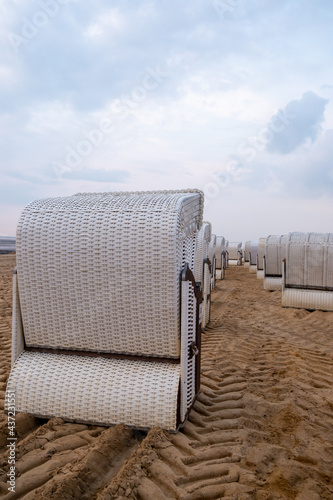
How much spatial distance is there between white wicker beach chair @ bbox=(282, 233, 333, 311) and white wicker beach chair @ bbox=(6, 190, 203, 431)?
6374 mm

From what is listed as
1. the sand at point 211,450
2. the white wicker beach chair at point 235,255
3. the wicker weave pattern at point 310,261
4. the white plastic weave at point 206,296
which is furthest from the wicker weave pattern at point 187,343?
the white wicker beach chair at point 235,255

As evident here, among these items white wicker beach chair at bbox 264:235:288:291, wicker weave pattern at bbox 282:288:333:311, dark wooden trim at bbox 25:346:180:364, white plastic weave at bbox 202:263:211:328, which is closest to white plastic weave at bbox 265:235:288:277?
white wicker beach chair at bbox 264:235:288:291

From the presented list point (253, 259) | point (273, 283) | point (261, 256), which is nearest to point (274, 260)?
point (273, 283)

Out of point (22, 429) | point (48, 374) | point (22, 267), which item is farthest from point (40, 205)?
point (22, 429)

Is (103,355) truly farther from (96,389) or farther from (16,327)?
(16,327)

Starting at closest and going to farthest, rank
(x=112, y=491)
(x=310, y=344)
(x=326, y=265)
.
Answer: (x=112, y=491) < (x=310, y=344) < (x=326, y=265)

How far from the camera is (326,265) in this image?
8.46 meters

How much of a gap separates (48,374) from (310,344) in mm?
4298

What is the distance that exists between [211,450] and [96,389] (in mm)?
883

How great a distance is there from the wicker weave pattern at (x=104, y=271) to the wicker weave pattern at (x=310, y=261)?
6.60 m

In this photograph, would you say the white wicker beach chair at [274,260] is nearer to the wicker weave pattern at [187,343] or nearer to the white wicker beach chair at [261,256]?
the white wicker beach chair at [261,256]

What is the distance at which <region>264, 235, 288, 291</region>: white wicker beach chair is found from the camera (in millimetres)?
11336

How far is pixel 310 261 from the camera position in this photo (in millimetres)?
8664

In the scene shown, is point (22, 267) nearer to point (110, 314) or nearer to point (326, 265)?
point (110, 314)
